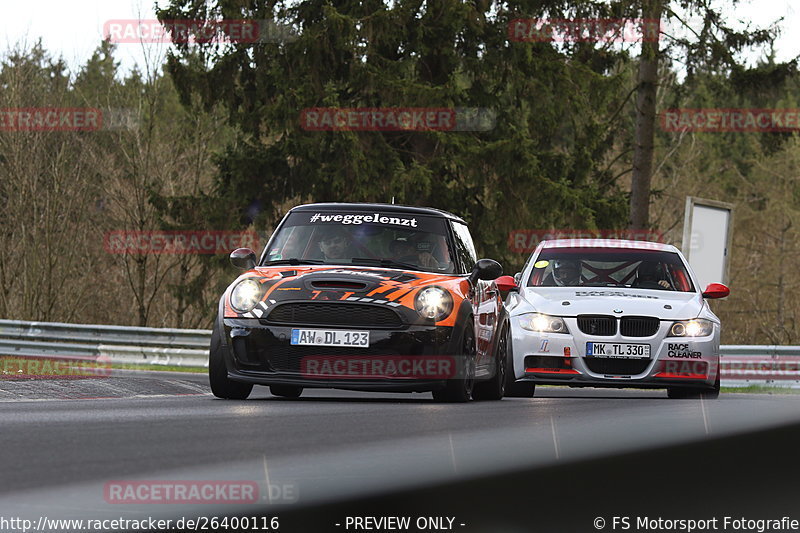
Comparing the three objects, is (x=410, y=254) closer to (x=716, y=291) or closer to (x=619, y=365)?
(x=619, y=365)

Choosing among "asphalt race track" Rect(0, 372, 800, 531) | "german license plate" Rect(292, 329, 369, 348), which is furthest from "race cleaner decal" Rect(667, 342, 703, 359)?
"asphalt race track" Rect(0, 372, 800, 531)

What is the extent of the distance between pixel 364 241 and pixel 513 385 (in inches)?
98.3

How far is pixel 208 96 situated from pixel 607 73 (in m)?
9.49

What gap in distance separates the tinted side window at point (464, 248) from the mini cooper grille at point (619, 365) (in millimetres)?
1454

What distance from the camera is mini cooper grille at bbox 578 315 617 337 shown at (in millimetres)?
12586

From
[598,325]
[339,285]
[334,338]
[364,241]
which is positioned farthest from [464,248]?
[334,338]

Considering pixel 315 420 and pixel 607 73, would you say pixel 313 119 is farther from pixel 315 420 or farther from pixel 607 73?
pixel 315 420

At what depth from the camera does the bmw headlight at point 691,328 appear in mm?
12602

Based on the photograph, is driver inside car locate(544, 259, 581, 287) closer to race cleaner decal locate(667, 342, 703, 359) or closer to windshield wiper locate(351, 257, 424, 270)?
race cleaner decal locate(667, 342, 703, 359)

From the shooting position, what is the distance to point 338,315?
10.2 meters

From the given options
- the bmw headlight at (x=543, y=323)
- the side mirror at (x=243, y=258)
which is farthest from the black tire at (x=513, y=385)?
the side mirror at (x=243, y=258)

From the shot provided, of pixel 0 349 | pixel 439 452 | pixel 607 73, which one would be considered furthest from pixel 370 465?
pixel 607 73

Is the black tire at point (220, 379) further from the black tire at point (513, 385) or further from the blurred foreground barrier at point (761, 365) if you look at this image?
the blurred foreground barrier at point (761, 365)

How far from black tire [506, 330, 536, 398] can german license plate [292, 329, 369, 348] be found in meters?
3.07
